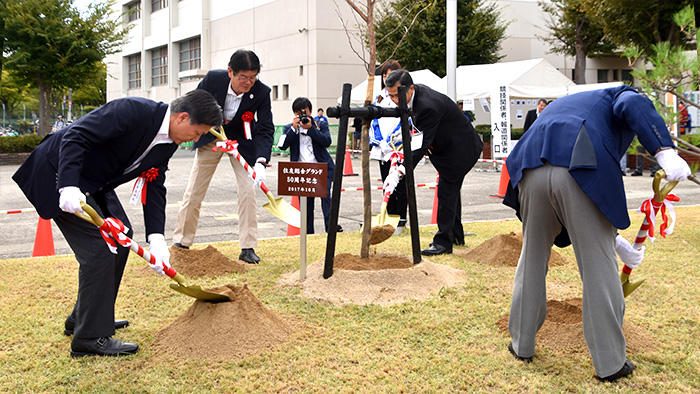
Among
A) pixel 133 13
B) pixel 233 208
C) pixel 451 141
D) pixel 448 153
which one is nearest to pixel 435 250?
pixel 448 153

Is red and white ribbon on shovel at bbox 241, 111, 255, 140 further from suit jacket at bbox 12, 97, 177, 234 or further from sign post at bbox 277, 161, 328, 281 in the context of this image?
suit jacket at bbox 12, 97, 177, 234

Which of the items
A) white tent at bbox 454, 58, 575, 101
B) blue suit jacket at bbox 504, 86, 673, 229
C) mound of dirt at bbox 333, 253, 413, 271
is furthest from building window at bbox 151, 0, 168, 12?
blue suit jacket at bbox 504, 86, 673, 229

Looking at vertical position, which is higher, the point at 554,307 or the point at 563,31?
the point at 563,31

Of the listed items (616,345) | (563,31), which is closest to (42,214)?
(616,345)

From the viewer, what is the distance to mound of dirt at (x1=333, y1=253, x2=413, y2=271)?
17.9ft

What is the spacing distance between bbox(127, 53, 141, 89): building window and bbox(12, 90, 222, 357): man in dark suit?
46062 millimetres

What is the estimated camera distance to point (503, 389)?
3248mm

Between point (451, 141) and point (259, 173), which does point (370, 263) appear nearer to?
point (259, 173)

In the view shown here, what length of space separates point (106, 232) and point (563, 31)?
30469mm

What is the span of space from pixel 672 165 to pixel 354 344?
196cm

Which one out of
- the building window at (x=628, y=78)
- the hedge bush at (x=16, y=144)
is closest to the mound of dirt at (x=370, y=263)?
the building window at (x=628, y=78)

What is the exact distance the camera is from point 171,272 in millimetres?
3654

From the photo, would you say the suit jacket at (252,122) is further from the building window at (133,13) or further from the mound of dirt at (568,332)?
the building window at (133,13)

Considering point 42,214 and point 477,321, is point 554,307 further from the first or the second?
point 42,214
